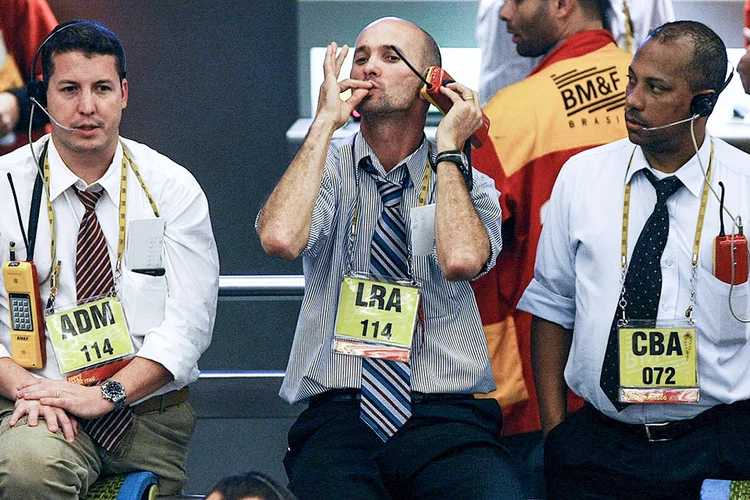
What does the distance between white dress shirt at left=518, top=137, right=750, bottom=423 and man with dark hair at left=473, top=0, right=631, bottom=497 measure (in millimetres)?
276

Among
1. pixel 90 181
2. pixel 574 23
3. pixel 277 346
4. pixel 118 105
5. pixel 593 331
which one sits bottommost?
pixel 277 346

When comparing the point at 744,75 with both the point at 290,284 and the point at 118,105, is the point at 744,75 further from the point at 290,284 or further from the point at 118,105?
the point at 118,105

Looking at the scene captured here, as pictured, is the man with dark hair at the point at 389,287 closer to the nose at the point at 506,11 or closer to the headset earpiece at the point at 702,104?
the headset earpiece at the point at 702,104

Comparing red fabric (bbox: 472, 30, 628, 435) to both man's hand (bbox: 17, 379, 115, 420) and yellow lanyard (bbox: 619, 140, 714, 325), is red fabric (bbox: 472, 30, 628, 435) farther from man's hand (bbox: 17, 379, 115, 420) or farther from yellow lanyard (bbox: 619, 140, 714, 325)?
man's hand (bbox: 17, 379, 115, 420)

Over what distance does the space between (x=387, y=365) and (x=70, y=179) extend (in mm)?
1002

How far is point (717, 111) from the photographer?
3789 mm

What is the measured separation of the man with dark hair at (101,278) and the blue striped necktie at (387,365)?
19.5 inches

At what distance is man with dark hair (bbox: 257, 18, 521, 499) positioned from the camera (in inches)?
108

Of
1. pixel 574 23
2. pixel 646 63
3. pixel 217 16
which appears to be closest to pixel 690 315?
pixel 646 63

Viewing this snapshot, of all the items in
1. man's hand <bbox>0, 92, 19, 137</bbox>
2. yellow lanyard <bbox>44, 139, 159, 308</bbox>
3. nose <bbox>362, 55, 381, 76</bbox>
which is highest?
nose <bbox>362, 55, 381, 76</bbox>

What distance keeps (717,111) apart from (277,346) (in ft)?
5.94

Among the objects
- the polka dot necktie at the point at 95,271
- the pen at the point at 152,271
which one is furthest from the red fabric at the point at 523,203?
the polka dot necktie at the point at 95,271

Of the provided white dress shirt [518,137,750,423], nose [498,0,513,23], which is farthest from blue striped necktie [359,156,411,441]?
nose [498,0,513,23]

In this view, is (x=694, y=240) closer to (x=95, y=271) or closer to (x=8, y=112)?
(x=95, y=271)
